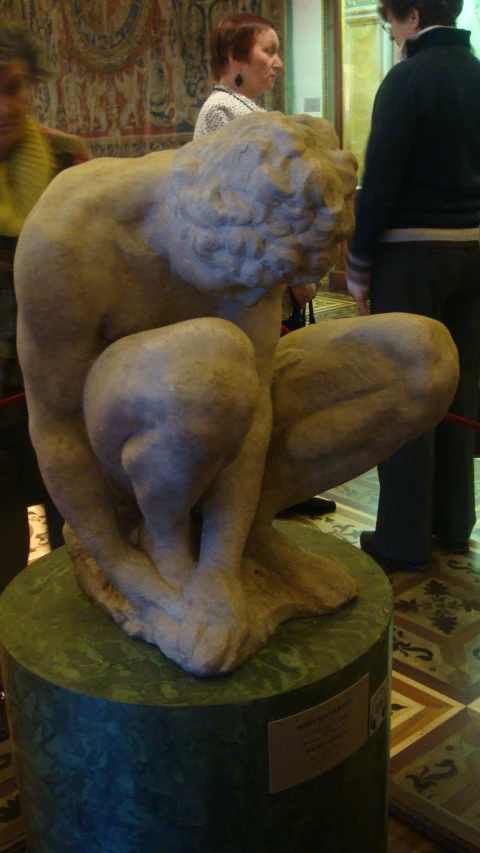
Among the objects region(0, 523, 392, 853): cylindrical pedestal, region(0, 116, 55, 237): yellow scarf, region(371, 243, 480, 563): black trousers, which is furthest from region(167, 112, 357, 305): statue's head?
region(371, 243, 480, 563): black trousers

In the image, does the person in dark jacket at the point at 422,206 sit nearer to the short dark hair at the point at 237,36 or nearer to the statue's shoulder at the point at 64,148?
the short dark hair at the point at 237,36

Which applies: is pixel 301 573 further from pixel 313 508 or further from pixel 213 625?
pixel 313 508

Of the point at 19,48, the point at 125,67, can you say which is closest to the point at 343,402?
the point at 19,48

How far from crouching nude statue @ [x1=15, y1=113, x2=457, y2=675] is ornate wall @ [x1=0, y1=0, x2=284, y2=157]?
114 inches

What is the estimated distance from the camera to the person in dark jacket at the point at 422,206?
2121 millimetres

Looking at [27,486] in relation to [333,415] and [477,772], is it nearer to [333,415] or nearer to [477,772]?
[333,415]

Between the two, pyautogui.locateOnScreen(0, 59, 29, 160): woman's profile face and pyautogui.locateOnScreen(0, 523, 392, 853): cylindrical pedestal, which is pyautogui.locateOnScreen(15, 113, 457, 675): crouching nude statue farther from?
pyautogui.locateOnScreen(0, 59, 29, 160): woman's profile face

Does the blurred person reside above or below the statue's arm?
above

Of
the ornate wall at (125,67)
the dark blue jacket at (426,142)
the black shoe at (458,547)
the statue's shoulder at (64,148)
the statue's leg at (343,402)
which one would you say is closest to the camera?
the statue's leg at (343,402)

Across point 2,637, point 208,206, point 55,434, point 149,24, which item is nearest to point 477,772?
point 2,637

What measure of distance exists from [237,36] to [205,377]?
1.60 m

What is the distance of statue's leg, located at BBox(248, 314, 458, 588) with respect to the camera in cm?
125

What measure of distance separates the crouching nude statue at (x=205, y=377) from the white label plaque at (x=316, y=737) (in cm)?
12

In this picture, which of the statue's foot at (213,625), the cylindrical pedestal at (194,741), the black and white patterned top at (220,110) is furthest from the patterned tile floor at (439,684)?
the black and white patterned top at (220,110)
